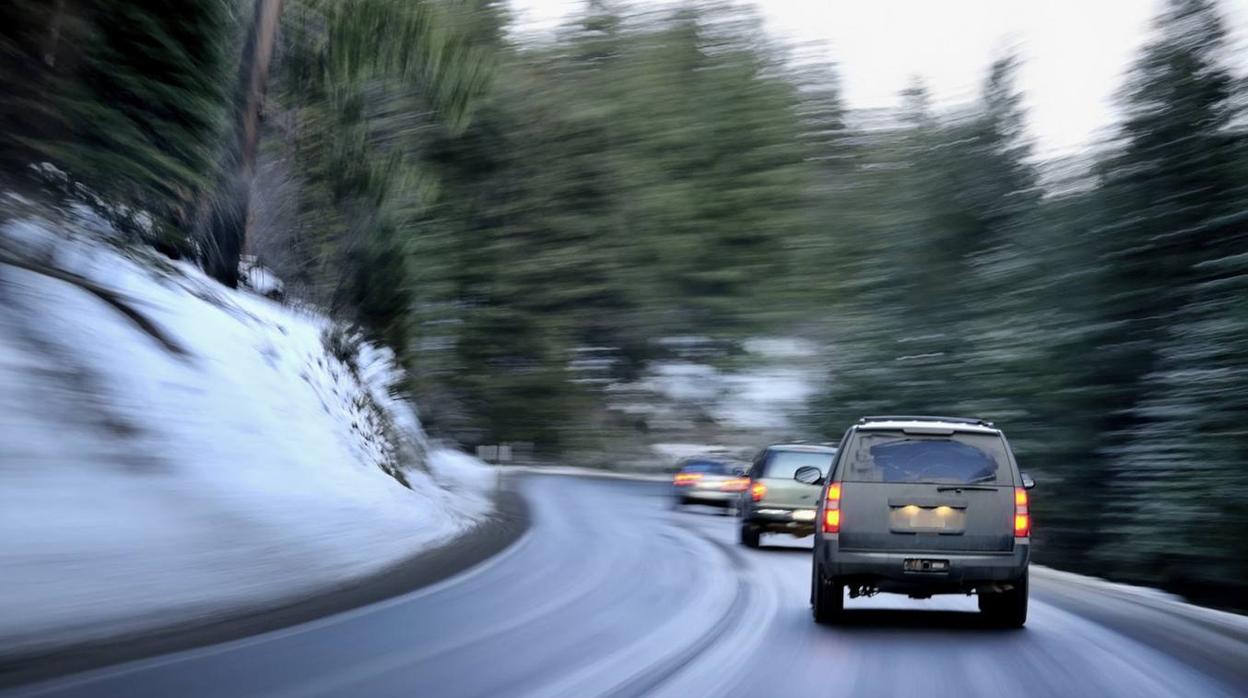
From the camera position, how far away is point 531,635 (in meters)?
11.6

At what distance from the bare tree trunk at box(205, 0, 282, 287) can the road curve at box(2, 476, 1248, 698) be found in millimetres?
9594

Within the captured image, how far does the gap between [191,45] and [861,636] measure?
9.63 m

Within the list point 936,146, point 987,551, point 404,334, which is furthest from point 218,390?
point 936,146

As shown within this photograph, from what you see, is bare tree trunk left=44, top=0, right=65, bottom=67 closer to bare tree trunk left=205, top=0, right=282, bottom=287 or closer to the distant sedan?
bare tree trunk left=205, top=0, right=282, bottom=287

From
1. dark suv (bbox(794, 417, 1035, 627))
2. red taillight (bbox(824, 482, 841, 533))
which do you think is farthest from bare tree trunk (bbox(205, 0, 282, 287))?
dark suv (bbox(794, 417, 1035, 627))

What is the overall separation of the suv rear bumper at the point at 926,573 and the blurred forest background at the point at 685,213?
5.93 metres

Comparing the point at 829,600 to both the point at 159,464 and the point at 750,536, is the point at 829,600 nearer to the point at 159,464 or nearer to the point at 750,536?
the point at 159,464

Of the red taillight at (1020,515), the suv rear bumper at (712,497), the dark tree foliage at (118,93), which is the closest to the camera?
the red taillight at (1020,515)

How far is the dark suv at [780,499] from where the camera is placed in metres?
24.2

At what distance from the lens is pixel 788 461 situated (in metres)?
24.9

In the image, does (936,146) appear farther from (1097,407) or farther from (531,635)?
(531,635)

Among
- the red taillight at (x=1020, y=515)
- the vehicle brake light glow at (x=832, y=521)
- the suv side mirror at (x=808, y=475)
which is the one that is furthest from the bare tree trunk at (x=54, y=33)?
the red taillight at (x=1020, y=515)

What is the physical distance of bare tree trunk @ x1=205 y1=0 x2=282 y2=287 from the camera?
24203mm

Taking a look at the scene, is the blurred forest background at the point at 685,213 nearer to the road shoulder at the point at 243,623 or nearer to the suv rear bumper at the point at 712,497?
the suv rear bumper at the point at 712,497
